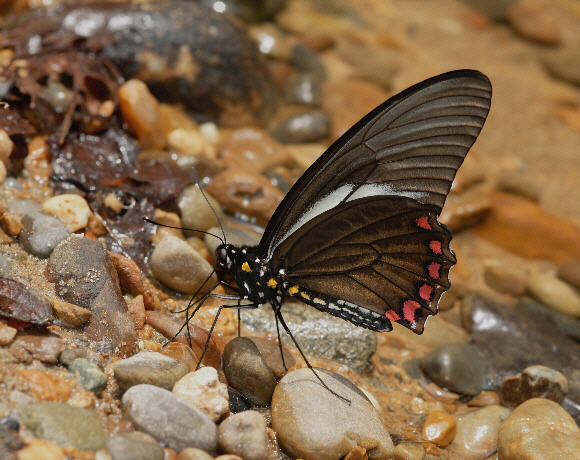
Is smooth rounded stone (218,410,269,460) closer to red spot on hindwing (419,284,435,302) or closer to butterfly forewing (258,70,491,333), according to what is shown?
butterfly forewing (258,70,491,333)


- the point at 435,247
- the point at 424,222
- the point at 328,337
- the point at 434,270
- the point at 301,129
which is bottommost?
the point at 328,337

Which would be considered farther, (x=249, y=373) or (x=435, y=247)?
(x=435, y=247)

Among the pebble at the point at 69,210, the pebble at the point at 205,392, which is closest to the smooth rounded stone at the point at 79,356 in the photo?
the pebble at the point at 205,392

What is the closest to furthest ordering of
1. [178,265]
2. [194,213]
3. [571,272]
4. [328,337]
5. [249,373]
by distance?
[249,373]
[178,265]
[328,337]
[194,213]
[571,272]

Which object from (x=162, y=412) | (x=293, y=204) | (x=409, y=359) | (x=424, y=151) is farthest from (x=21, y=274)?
(x=409, y=359)

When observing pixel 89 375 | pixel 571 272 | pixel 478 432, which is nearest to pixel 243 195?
pixel 89 375

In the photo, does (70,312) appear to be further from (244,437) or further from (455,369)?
(455,369)
